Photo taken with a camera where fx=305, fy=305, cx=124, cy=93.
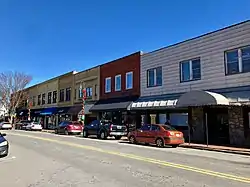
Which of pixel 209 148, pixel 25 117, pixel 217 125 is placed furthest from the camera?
pixel 25 117

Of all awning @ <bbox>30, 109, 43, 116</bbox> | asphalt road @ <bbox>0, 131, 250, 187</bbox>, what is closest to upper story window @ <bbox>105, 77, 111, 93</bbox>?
asphalt road @ <bbox>0, 131, 250, 187</bbox>

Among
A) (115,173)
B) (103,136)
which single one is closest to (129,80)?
(103,136)

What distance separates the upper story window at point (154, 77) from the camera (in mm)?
26123

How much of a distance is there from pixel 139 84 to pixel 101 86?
7663 millimetres

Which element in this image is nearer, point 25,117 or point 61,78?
point 61,78

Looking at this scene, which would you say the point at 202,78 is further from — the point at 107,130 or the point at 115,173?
the point at 115,173

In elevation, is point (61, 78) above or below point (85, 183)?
above

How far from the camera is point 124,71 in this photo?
30844 mm

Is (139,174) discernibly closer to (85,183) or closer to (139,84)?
(85,183)

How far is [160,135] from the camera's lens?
1916 cm

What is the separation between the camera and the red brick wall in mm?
28875

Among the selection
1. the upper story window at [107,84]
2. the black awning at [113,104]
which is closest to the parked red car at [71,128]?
the black awning at [113,104]

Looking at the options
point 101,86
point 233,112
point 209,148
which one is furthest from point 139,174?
point 101,86

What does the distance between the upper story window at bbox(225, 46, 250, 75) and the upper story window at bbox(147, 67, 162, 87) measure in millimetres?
6859
